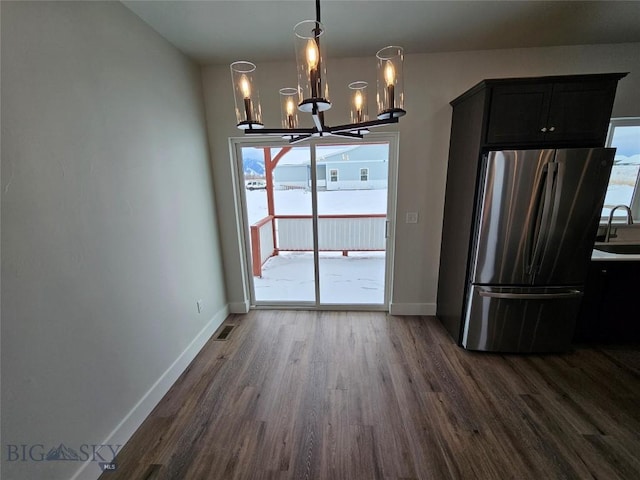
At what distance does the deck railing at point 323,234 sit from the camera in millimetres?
4504

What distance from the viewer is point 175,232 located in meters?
2.30

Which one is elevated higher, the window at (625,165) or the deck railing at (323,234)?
the window at (625,165)

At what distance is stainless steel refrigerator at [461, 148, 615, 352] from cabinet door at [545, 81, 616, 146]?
0.15 metres

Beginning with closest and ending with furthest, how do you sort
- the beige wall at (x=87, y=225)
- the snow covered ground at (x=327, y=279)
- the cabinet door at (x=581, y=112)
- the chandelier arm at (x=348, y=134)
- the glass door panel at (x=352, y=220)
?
the beige wall at (x=87, y=225) → the chandelier arm at (x=348, y=134) → the cabinet door at (x=581, y=112) → the glass door panel at (x=352, y=220) → the snow covered ground at (x=327, y=279)

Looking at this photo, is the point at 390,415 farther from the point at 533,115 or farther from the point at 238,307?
the point at 533,115

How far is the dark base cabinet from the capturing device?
7.68ft

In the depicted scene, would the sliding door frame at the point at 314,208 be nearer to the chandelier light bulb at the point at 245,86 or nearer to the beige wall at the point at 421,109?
the beige wall at the point at 421,109

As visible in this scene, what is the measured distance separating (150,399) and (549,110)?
364 cm

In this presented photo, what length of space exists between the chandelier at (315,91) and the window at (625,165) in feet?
8.98

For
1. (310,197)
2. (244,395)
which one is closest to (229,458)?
(244,395)

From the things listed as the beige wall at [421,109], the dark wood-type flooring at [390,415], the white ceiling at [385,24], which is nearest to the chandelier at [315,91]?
the white ceiling at [385,24]

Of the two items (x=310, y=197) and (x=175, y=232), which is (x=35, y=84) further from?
(x=310, y=197)

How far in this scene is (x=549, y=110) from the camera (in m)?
2.05

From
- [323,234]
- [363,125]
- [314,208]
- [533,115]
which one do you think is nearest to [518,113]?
[533,115]
